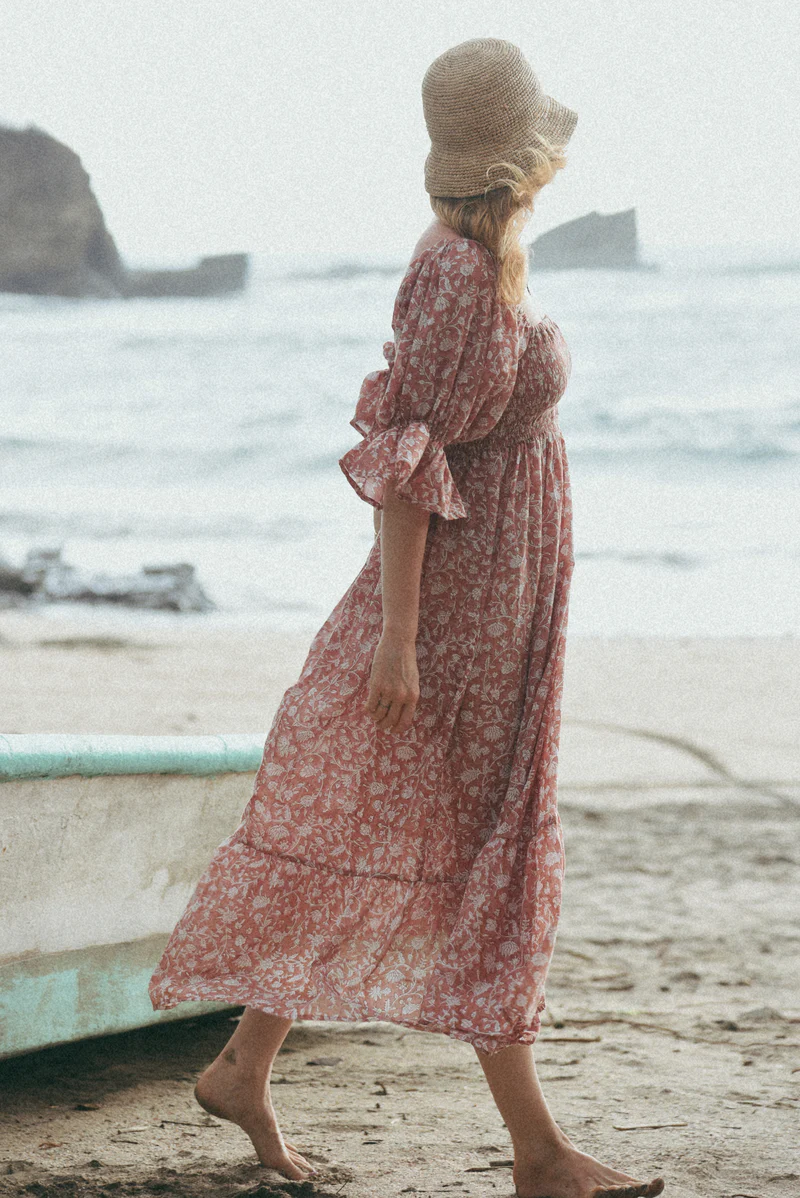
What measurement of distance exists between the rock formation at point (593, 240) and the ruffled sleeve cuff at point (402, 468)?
1.91ft

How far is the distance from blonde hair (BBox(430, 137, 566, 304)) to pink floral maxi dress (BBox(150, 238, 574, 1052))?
0.08 metres

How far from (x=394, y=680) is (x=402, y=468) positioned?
31cm

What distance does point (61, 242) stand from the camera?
2706 cm

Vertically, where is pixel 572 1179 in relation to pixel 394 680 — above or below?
below

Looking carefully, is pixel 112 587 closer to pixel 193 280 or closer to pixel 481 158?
pixel 481 158

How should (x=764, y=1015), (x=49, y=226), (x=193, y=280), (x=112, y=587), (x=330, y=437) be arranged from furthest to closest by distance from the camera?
1. (x=193, y=280)
2. (x=49, y=226)
3. (x=330, y=437)
4. (x=112, y=587)
5. (x=764, y=1015)

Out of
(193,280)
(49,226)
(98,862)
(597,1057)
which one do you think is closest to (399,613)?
(98,862)

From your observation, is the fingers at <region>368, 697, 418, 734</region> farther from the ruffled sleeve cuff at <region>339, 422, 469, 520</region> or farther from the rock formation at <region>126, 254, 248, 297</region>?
the rock formation at <region>126, 254, 248, 297</region>

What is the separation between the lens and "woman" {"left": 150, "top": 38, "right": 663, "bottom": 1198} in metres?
1.94

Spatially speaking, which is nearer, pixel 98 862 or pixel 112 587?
pixel 98 862

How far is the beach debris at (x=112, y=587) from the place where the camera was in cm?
1070

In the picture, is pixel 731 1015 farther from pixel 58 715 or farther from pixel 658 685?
pixel 658 685

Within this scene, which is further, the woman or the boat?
the boat

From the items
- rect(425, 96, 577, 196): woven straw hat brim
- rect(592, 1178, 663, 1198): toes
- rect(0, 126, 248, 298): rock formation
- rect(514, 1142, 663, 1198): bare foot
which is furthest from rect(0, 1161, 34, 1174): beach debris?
rect(0, 126, 248, 298): rock formation
